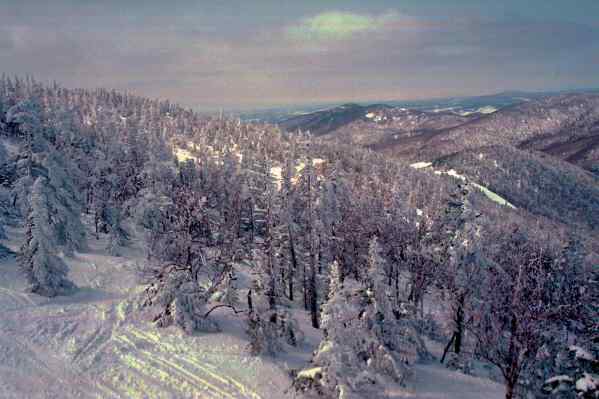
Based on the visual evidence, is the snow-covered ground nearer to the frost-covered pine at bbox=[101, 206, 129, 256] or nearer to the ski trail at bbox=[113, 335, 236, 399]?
the ski trail at bbox=[113, 335, 236, 399]

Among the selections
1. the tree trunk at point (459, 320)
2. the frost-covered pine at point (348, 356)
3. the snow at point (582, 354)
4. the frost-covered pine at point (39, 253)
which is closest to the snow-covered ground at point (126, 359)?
the frost-covered pine at point (39, 253)

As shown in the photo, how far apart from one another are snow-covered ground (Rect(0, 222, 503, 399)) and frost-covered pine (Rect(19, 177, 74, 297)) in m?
Result: 0.80

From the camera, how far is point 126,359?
1798 centimetres

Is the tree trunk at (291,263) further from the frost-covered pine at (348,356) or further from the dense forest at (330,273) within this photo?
the frost-covered pine at (348,356)

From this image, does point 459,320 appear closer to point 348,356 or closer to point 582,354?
point 348,356

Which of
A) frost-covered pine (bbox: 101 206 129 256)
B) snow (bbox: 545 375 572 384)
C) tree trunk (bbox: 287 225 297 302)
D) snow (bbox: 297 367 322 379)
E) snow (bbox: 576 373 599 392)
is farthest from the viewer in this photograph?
tree trunk (bbox: 287 225 297 302)

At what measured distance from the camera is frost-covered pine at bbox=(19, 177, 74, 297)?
885 inches

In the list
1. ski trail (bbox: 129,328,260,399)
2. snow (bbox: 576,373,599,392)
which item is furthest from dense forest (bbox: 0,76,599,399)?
ski trail (bbox: 129,328,260,399)

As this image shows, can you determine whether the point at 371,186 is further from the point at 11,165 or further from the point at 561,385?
the point at 561,385

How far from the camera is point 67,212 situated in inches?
1188

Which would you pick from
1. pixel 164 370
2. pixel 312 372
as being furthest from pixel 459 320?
pixel 164 370

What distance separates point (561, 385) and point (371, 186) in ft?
222

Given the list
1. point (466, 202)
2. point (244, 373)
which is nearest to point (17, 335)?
point (244, 373)

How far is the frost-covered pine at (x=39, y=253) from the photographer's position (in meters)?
22.5
